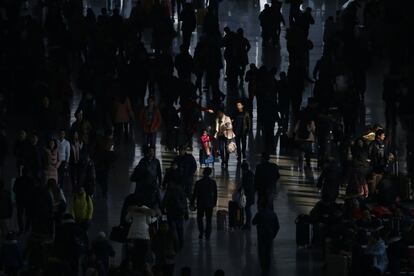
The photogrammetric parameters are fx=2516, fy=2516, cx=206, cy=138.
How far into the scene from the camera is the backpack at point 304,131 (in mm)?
49062

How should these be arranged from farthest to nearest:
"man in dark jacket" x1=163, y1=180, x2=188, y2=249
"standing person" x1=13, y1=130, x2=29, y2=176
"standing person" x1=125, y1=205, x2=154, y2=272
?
"standing person" x1=13, y1=130, x2=29, y2=176
"man in dark jacket" x1=163, y1=180, x2=188, y2=249
"standing person" x1=125, y1=205, x2=154, y2=272

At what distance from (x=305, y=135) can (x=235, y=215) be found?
188 inches

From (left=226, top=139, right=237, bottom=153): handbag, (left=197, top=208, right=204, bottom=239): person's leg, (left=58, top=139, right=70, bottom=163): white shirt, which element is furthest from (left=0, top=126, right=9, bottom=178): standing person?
(left=197, top=208, right=204, bottom=239): person's leg

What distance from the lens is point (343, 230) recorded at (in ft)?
136

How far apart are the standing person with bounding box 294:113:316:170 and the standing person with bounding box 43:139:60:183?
5297 millimetres

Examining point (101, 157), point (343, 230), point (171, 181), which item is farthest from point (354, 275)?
point (101, 157)

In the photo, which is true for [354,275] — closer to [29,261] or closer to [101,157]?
[29,261]

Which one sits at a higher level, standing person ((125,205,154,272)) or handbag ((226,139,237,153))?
handbag ((226,139,237,153))

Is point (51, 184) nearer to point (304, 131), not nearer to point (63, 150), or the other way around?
point (63, 150)

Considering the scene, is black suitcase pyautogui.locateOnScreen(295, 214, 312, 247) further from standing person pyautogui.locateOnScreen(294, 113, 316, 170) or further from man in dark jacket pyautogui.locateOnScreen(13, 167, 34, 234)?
standing person pyautogui.locateOnScreen(294, 113, 316, 170)

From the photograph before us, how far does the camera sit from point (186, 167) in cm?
4578

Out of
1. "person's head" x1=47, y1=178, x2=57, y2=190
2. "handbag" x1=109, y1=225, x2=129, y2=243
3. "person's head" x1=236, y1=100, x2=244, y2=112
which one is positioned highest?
"person's head" x1=236, y1=100, x2=244, y2=112

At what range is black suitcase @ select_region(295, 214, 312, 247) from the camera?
4341cm

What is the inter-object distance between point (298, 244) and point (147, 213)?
331 centimetres
